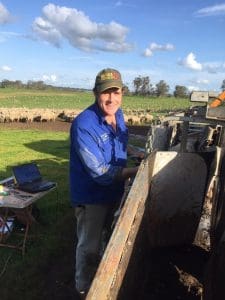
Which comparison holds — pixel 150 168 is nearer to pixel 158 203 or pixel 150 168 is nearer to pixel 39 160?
pixel 158 203

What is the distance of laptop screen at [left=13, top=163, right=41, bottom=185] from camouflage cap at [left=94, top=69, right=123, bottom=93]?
3.35m

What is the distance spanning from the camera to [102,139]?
13.2 ft

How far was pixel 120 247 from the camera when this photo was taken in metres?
2.91

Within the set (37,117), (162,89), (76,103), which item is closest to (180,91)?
(162,89)

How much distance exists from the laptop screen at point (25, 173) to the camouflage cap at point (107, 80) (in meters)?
3.35

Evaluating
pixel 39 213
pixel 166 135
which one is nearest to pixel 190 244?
pixel 39 213

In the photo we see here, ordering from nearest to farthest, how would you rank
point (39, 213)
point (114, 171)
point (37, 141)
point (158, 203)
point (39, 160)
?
point (114, 171), point (158, 203), point (39, 213), point (39, 160), point (37, 141)

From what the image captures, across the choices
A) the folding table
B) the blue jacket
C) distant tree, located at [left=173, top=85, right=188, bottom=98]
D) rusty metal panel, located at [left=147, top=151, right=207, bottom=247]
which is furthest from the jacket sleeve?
distant tree, located at [left=173, top=85, right=188, bottom=98]

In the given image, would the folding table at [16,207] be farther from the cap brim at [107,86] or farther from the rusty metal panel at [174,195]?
the cap brim at [107,86]

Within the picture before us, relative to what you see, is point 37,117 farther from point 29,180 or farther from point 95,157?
point 95,157

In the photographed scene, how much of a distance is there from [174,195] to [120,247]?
1.96 meters

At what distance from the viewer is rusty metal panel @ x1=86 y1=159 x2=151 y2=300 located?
2577 mm

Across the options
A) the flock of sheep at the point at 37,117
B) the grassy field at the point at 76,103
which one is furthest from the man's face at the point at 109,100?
the grassy field at the point at 76,103

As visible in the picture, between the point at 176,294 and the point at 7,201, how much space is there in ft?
8.18
